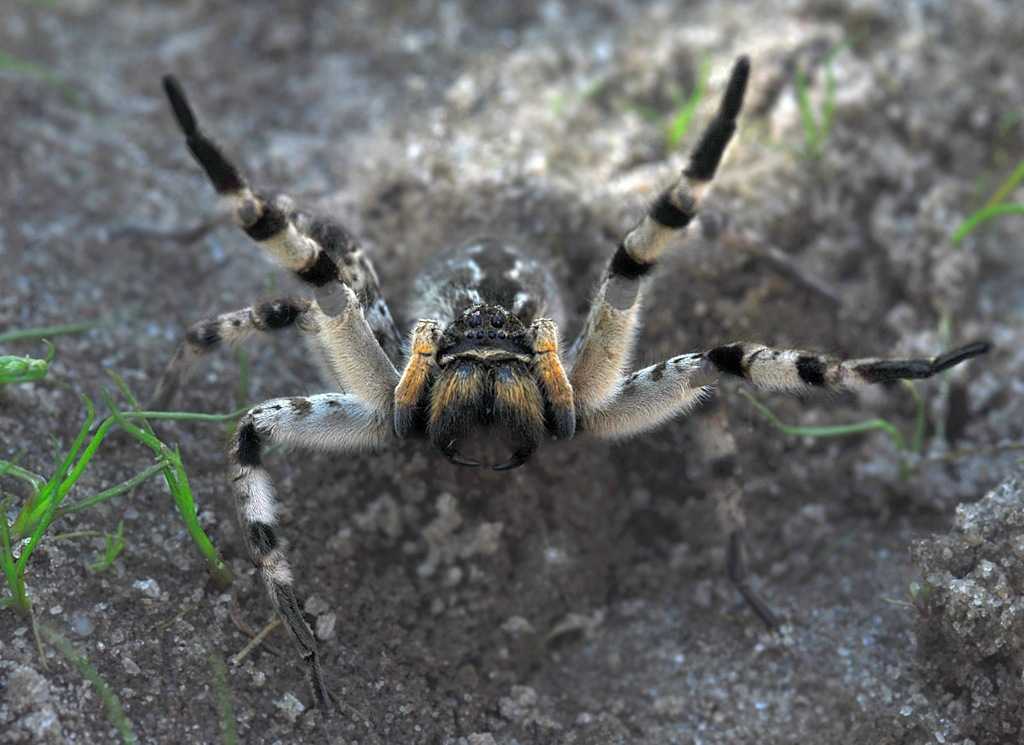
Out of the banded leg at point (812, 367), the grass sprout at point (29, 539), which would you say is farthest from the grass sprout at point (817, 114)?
the grass sprout at point (29, 539)

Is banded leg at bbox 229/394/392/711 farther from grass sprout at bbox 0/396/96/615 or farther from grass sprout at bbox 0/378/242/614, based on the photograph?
grass sprout at bbox 0/396/96/615

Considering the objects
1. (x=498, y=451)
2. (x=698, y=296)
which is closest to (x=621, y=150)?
(x=698, y=296)

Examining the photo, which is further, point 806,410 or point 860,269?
point 860,269

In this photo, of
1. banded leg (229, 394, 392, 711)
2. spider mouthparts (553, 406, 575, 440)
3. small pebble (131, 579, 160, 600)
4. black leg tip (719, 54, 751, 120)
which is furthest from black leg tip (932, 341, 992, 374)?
small pebble (131, 579, 160, 600)

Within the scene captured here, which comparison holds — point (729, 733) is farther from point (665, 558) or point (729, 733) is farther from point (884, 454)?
point (884, 454)

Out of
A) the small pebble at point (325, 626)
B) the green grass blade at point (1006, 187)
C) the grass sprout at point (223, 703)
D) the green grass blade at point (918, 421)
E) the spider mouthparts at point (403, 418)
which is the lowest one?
the green grass blade at point (918, 421)

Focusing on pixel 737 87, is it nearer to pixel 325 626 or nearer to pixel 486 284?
pixel 486 284

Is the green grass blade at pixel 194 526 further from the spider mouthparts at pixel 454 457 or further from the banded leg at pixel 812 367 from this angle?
the banded leg at pixel 812 367
